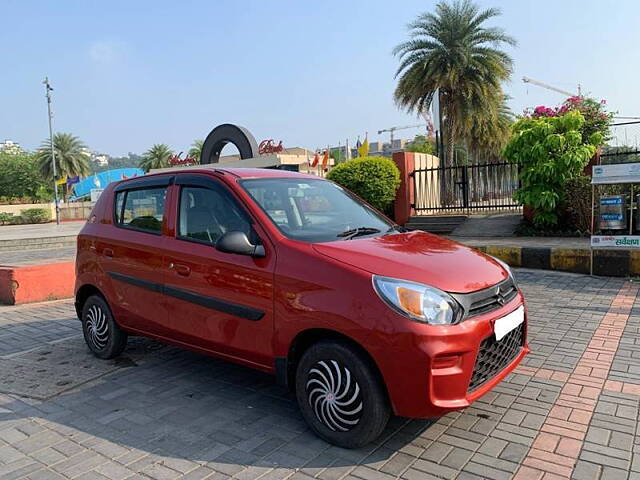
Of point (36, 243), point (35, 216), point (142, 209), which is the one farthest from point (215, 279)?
point (35, 216)

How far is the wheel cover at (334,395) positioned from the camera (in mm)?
2998

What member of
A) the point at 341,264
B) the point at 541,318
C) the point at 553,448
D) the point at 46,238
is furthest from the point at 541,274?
the point at 46,238

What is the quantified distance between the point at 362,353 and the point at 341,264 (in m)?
0.53

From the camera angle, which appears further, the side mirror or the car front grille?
the side mirror

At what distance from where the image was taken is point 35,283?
7.66m

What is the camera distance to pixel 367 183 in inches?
534

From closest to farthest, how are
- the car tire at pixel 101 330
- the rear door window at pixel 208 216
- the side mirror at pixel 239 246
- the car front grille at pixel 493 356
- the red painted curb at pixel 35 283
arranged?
the car front grille at pixel 493 356 < the side mirror at pixel 239 246 < the rear door window at pixel 208 216 < the car tire at pixel 101 330 < the red painted curb at pixel 35 283

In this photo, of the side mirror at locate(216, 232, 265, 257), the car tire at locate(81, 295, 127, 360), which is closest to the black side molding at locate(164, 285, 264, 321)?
the side mirror at locate(216, 232, 265, 257)

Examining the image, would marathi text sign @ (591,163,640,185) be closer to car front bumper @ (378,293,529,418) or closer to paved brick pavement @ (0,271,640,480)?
paved brick pavement @ (0,271,640,480)

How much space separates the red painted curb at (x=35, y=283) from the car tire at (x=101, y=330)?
2.95m

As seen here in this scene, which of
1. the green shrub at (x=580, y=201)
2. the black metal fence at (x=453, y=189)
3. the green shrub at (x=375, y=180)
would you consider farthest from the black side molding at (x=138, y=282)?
the black metal fence at (x=453, y=189)

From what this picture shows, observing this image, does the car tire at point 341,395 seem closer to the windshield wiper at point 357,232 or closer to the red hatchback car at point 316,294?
the red hatchback car at point 316,294

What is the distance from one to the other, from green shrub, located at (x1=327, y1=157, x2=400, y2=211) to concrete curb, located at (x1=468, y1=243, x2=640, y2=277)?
452cm

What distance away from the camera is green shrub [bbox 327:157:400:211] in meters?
13.5
